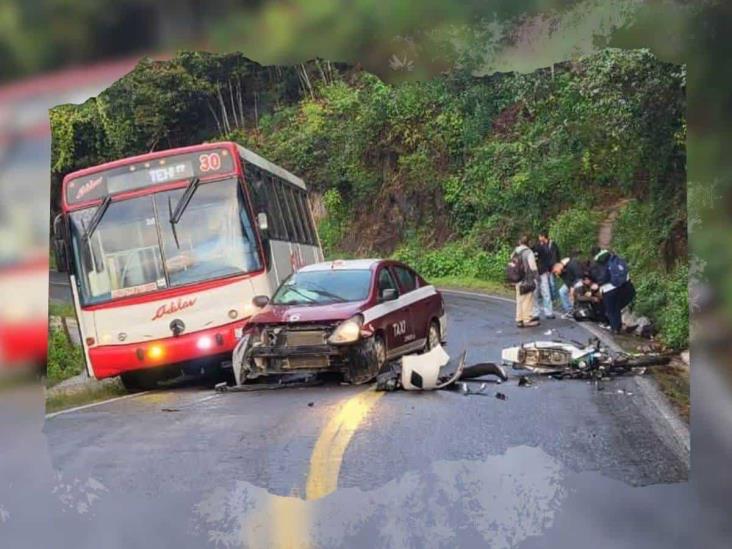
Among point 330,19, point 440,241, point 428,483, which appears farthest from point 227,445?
point 330,19

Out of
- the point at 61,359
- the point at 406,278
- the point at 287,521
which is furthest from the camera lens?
the point at 61,359

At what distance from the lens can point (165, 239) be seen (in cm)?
532

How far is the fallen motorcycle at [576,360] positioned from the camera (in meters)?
5.27

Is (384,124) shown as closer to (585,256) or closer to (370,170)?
(370,170)

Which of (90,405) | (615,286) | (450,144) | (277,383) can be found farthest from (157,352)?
(615,286)

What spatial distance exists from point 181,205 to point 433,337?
61.0 inches

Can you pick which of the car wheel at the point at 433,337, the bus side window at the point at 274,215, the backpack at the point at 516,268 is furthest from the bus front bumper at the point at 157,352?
the backpack at the point at 516,268

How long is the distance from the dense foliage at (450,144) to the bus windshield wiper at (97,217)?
29 centimetres

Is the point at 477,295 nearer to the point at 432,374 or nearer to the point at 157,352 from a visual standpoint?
the point at 432,374

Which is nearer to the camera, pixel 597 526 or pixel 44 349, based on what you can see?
pixel 597 526

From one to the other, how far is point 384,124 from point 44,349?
2.30 meters

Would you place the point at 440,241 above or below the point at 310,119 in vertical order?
below

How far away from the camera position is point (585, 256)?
534 centimetres

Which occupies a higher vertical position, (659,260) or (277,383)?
(659,260)
